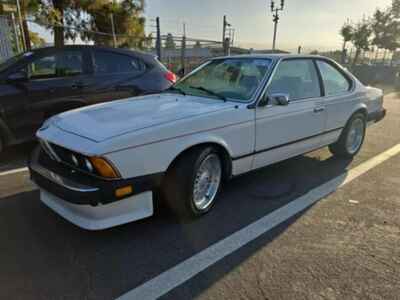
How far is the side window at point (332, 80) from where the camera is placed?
4.24 m

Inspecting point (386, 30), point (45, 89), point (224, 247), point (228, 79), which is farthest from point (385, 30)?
point (224, 247)

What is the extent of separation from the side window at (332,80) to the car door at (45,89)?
365 centimetres

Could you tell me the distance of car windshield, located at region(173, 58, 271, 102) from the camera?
342cm

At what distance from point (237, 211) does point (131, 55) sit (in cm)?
371

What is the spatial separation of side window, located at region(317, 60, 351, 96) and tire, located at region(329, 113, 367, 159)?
514 millimetres

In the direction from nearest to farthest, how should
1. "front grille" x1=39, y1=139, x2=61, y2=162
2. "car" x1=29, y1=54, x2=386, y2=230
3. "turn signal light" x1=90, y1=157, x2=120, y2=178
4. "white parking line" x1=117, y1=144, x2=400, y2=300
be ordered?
"white parking line" x1=117, y1=144, x2=400, y2=300, "turn signal light" x1=90, y1=157, x2=120, y2=178, "car" x1=29, y1=54, x2=386, y2=230, "front grille" x1=39, y1=139, x2=61, y2=162

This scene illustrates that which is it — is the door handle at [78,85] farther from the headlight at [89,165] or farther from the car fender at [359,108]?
the car fender at [359,108]

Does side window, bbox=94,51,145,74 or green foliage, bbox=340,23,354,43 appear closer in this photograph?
side window, bbox=94,51,145,74

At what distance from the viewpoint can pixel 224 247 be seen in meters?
2.62

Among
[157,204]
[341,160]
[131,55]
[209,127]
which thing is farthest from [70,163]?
[341,160]

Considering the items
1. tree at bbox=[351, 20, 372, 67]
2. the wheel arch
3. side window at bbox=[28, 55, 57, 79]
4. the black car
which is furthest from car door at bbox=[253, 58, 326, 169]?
tree at bbox=[351, 20, 372, 67]

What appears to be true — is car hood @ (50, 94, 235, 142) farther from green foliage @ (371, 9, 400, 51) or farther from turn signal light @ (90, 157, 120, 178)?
green foliage @ (371, 9, 400, 51)

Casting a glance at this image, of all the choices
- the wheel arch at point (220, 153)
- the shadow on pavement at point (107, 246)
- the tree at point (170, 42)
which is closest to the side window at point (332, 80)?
the shadow on pavement at point (107, 246)

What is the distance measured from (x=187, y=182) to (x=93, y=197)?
81 centimetres
